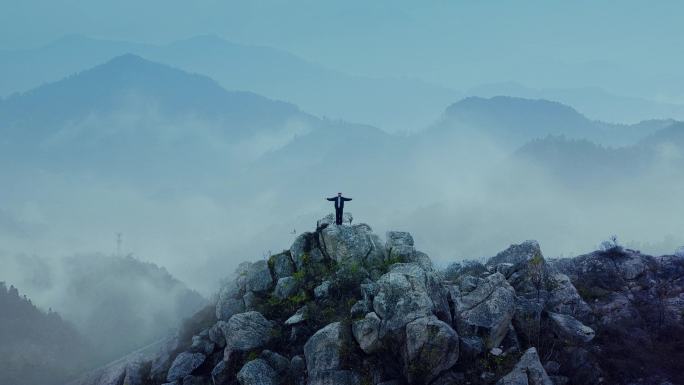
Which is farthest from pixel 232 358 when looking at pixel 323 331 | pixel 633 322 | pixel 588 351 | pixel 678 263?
pixel 678 263

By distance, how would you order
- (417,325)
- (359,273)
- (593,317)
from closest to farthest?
(417,325) < (593,317) < (359,273)

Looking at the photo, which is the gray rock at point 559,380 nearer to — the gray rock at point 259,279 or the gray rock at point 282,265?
the gray rock at point 282,265

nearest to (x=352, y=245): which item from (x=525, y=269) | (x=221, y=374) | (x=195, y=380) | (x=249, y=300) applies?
(x=249, y=300)

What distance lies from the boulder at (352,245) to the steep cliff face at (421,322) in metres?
0.10

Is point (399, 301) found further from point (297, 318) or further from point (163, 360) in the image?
point (163, 360)

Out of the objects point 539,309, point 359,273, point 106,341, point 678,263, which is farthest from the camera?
point 106,341

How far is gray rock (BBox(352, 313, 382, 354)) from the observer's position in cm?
2855

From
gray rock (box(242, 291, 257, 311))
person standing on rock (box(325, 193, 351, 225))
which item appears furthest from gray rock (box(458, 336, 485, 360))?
gray rock (box(242, 291, 257, 311))

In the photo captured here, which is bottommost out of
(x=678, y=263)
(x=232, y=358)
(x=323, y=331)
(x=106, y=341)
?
(x=106, y=341)

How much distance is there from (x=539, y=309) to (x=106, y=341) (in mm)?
182665

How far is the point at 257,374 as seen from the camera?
2944 cm

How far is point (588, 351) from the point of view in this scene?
2839cm

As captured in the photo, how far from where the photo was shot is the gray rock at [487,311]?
28.9 m

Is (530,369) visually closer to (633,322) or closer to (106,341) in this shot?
(633,322)
